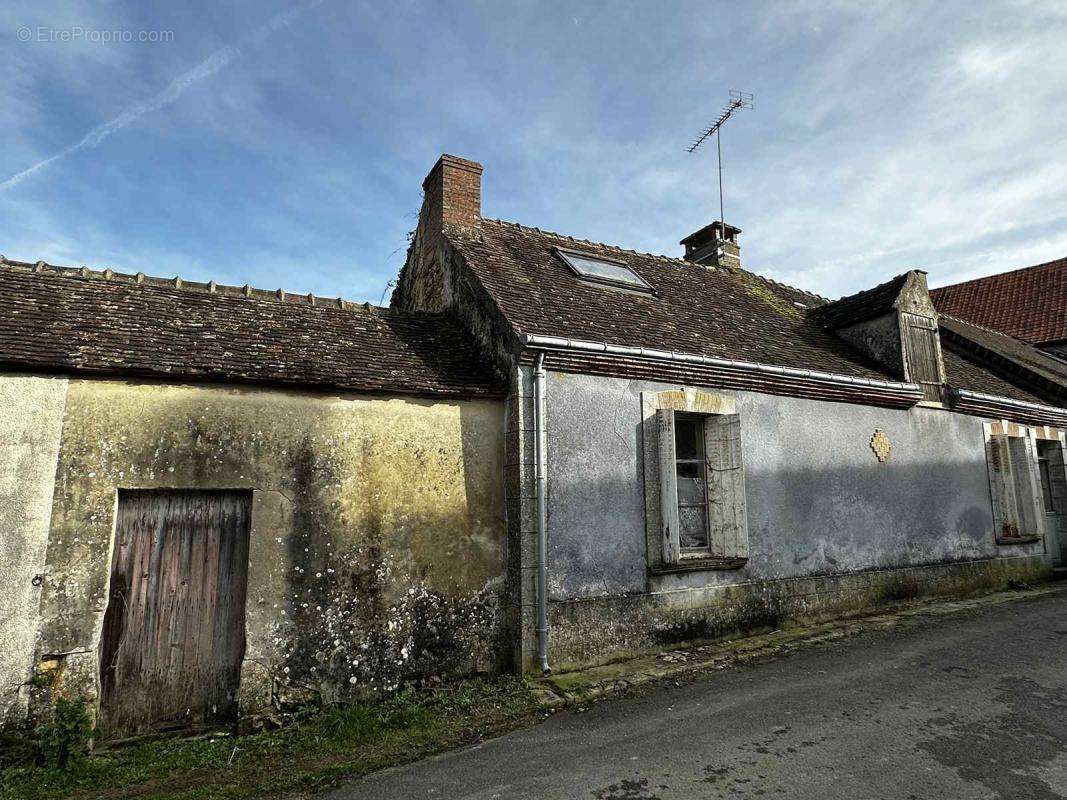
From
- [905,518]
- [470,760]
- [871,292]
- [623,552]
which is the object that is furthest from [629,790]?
[871,292]

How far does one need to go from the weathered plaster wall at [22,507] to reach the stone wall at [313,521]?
1.4 inches

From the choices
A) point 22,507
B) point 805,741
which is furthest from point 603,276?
point 22,507

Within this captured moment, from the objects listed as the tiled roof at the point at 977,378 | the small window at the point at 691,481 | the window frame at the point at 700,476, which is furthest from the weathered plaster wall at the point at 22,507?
the tiled roof at the point at 977,378

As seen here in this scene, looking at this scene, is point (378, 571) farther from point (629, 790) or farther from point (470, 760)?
point (629, 790)

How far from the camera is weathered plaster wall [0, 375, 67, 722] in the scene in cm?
468

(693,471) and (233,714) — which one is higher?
(693,471)

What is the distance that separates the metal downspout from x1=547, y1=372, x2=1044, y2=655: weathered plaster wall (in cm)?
12

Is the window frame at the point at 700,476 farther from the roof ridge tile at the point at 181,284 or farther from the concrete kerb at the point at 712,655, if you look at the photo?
the roof ridge tile at the point at 181,284

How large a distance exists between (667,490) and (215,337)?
506 cm

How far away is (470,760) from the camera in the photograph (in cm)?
450

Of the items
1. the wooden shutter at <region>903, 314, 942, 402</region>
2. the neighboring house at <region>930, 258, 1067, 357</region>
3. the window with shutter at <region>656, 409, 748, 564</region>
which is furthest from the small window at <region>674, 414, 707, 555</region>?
the neighboring house at <region>930, 258, 1067, 357</region>

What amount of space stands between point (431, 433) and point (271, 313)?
7.78 ft

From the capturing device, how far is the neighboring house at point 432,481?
5102 mm

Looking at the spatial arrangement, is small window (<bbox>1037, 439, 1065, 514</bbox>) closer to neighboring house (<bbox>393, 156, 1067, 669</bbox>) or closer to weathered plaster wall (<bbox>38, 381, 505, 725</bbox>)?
neighboring house (<bbox>393, 156, 1067, 669</bbox>)
